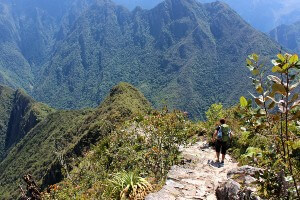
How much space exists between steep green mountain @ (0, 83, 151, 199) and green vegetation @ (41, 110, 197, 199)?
34.9 meters

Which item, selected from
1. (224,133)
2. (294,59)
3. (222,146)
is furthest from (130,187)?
(294,59)

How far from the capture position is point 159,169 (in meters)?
15.6

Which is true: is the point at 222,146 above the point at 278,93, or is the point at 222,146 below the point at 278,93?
below

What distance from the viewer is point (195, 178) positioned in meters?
13.2

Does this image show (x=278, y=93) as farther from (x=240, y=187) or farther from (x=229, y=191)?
(x=229, y=191)

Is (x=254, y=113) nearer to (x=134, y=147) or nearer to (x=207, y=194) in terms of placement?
(x=207, y=194)

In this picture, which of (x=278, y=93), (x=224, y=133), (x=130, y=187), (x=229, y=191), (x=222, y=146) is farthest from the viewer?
(x=224, y=133)

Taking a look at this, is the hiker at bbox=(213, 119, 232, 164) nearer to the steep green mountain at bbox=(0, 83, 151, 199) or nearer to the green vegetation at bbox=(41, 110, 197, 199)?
the green vegetation at bbox=(41, 110, 197, 199)

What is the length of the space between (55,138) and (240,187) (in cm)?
10019

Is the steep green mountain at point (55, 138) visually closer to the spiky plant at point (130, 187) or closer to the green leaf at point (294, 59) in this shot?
the spiky plant at point (130, 187)

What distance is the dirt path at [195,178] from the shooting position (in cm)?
1132

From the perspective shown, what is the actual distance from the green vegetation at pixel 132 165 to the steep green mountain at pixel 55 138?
1376 inches

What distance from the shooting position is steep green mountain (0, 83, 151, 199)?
6544 cm

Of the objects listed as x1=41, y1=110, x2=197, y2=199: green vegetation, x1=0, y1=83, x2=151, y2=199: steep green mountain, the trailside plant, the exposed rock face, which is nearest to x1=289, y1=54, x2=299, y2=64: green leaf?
the trailside plant
